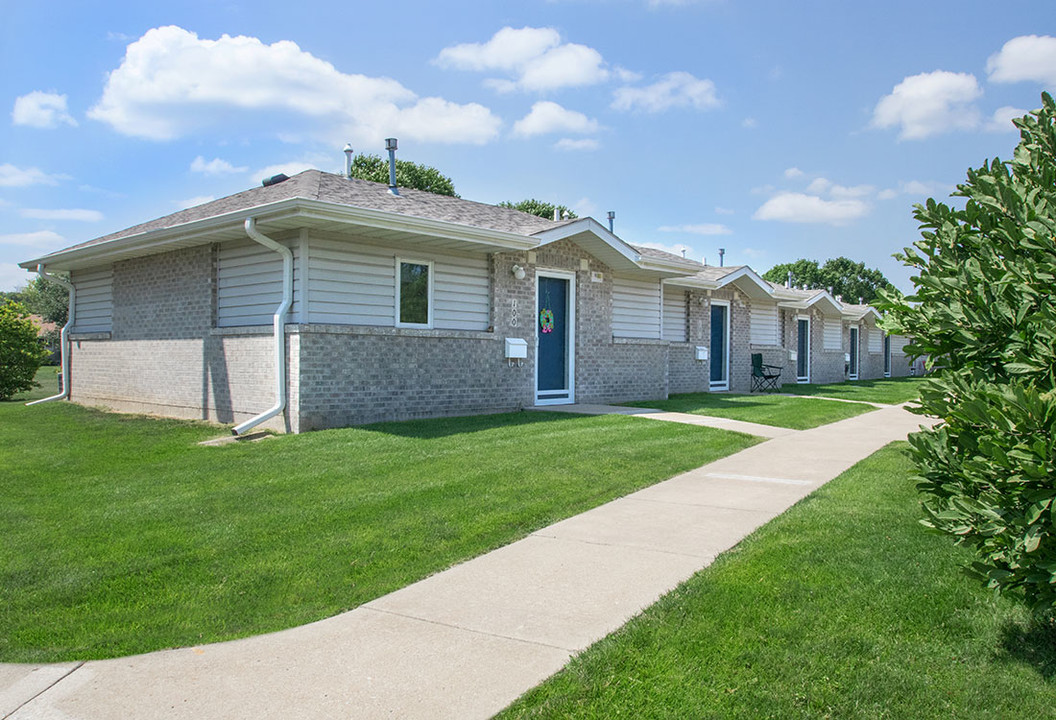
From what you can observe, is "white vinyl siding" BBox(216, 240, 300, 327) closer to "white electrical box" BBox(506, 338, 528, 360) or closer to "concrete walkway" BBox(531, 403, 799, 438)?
"white electrical box" BBox(506, 338, 528, 360)

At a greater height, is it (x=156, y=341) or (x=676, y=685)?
(x=156, y=341)

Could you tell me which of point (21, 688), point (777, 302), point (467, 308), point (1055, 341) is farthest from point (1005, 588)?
point (777, 302)

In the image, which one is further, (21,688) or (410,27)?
(410,27)

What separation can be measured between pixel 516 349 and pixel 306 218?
470 centimetres

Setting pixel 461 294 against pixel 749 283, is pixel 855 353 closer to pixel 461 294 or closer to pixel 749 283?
pixel 749 283

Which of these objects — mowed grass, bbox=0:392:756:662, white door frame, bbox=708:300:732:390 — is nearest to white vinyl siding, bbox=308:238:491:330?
mowed grass, bbox=0:392:756:662

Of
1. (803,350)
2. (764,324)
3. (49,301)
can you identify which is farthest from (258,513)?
(49,301)

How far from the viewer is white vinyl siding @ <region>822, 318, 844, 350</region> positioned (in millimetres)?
29172

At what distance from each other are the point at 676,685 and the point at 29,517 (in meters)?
5.77

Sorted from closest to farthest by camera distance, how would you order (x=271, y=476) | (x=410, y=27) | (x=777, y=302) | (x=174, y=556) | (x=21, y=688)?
(x=21, y=688) → (x=174, y=556) → (x=271, y=476) → (x=410, y=27) → (x=777, y=302)

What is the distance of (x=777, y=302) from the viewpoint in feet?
81.2

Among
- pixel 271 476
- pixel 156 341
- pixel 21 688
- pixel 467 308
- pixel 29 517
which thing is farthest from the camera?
pixel 156 341

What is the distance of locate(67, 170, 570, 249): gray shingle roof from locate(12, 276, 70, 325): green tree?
143 feet

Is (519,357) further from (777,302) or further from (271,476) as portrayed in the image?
(777,302)
